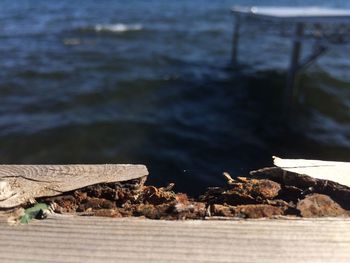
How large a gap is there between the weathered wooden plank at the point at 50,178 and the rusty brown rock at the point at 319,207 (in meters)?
0.55

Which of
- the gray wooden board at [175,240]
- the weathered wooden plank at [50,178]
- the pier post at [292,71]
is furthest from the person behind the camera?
the pier post at [292,71]

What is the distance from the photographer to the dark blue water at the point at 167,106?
268 inches

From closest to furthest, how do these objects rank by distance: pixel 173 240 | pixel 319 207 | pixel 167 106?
pixel 173 240, pixel 319 207, pixel 167 106

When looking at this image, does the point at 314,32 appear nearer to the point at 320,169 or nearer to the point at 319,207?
the point at 320,169

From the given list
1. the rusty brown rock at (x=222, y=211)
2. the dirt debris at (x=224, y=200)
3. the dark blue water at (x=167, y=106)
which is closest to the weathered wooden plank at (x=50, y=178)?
the dirt debris at (x=224, y=200)

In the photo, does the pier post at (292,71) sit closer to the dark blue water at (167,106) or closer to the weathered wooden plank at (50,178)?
the dark blue water at (167,106)

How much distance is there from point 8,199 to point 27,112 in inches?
294

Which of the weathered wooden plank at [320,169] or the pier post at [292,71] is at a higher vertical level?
the weathered wooden plank at [320,169]

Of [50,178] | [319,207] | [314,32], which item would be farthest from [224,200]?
[314,32]

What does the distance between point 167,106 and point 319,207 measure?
780 cm

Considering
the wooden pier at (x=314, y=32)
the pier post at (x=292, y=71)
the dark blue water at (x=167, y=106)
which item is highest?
the wooden pier at (x=314, y=32)

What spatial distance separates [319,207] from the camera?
1.37 metres

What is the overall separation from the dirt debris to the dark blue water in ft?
3.73

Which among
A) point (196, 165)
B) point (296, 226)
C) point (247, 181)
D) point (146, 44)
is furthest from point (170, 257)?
point (146, 44)
